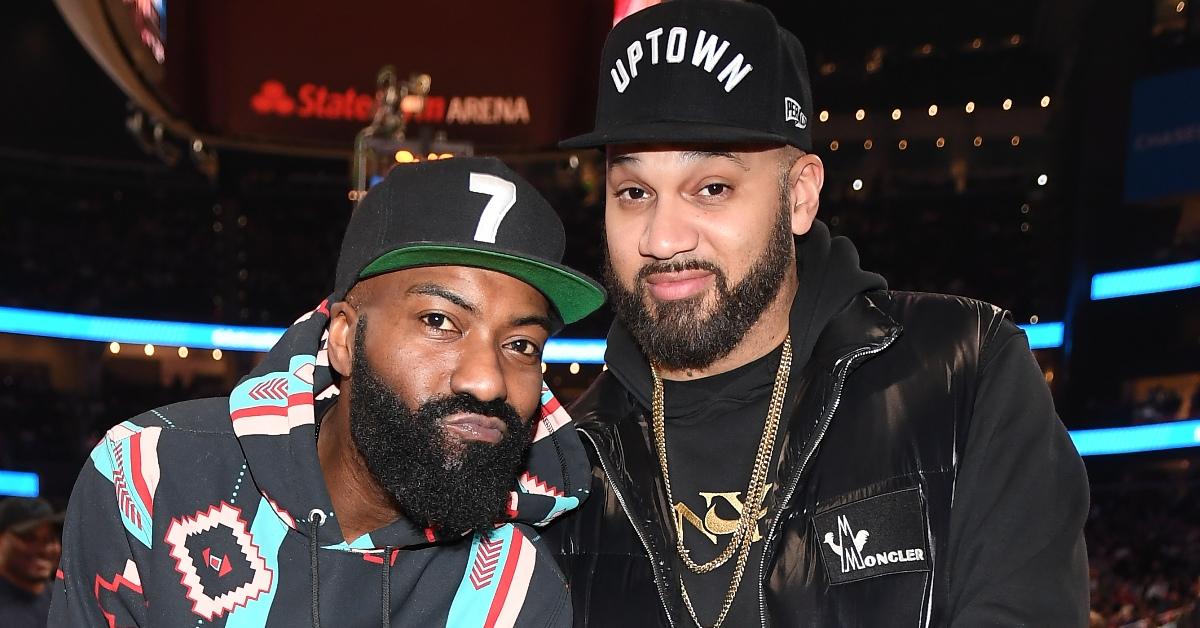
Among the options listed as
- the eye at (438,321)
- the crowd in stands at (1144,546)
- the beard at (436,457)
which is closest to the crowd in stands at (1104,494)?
the crowd in stands at (1144,546)

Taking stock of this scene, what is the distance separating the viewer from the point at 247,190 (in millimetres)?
26562

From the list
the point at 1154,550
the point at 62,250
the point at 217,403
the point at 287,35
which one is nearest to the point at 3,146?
the point at 62,250

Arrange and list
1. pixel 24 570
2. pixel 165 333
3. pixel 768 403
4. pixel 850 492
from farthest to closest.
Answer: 1. pixel 165 333
2. pixel 24 570
3. pixel 768 403
4. pixel 850 492

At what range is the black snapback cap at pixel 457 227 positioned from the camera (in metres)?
2.38

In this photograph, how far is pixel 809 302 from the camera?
109 inches

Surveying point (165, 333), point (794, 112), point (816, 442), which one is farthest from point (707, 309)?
point (165, 333)

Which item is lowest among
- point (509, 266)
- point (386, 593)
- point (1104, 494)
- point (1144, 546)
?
point (1144, 546)

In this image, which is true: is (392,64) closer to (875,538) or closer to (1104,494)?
(875,538)

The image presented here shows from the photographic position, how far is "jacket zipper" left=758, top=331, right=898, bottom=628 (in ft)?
8.15

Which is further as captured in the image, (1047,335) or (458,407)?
(1047,335)

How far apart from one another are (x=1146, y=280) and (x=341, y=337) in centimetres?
1657

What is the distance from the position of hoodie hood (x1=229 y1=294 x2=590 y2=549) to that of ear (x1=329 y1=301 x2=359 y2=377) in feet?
0.14

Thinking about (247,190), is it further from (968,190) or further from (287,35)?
(287,35)

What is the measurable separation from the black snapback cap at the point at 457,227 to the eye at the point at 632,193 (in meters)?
0.25
